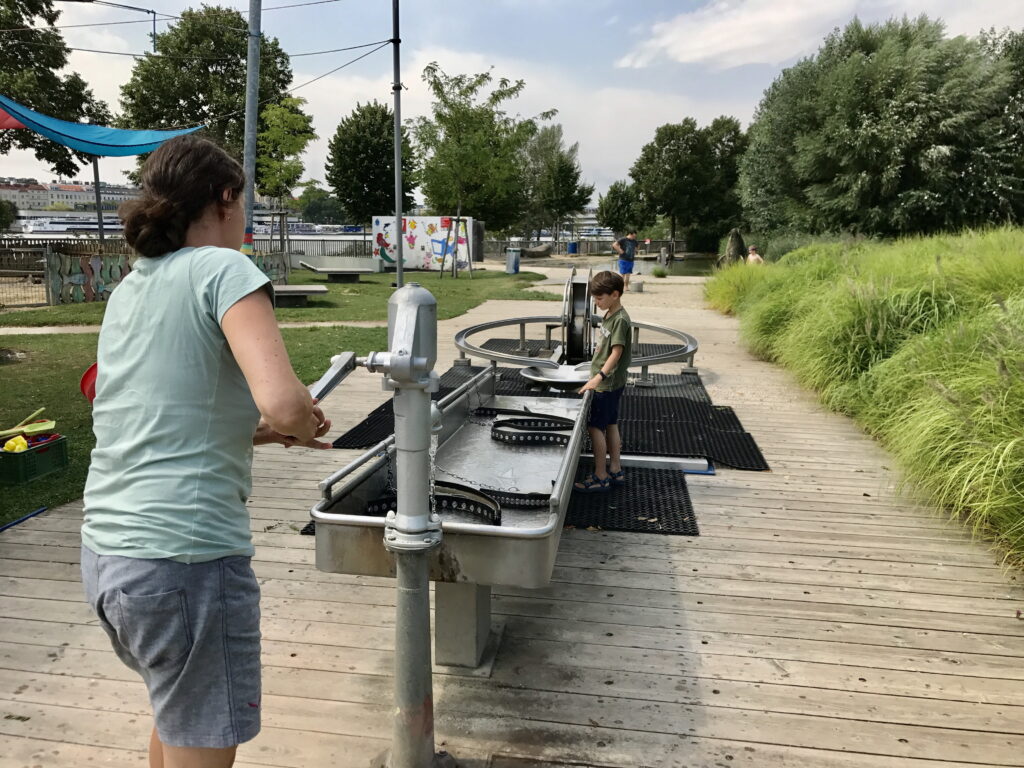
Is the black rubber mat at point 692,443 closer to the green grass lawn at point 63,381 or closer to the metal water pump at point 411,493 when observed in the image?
the metal water pump at point 411,493

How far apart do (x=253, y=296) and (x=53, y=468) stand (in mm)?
4609

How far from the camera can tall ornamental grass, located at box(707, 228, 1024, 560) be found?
429 cm

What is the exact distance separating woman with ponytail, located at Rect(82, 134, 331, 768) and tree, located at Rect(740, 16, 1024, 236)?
82.1 ft

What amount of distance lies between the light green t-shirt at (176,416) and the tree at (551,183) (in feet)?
218

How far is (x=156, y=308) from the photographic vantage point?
1.46 meters

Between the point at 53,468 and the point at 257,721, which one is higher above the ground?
the point at 257,721

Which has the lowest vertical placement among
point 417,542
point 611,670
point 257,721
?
point 611,670

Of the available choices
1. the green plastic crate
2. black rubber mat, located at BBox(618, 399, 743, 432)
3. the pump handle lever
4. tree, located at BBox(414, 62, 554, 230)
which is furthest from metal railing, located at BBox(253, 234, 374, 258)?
the pump handle lever

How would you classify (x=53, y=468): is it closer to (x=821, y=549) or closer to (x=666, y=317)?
(x=821, y=549)

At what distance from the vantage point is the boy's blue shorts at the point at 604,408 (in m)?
4.75

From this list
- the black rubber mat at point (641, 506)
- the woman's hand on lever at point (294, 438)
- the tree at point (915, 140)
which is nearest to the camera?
the woman's hand on lever at point (294, 438)

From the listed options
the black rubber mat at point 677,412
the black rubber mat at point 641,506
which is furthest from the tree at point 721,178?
the black rubber mat at point 641,506

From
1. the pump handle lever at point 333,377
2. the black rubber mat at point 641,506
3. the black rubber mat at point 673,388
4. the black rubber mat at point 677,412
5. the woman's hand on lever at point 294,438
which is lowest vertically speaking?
the black rubber mat at point 641,506

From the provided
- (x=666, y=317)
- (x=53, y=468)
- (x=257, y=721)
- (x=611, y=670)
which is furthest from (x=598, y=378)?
(x=666, y=317)
